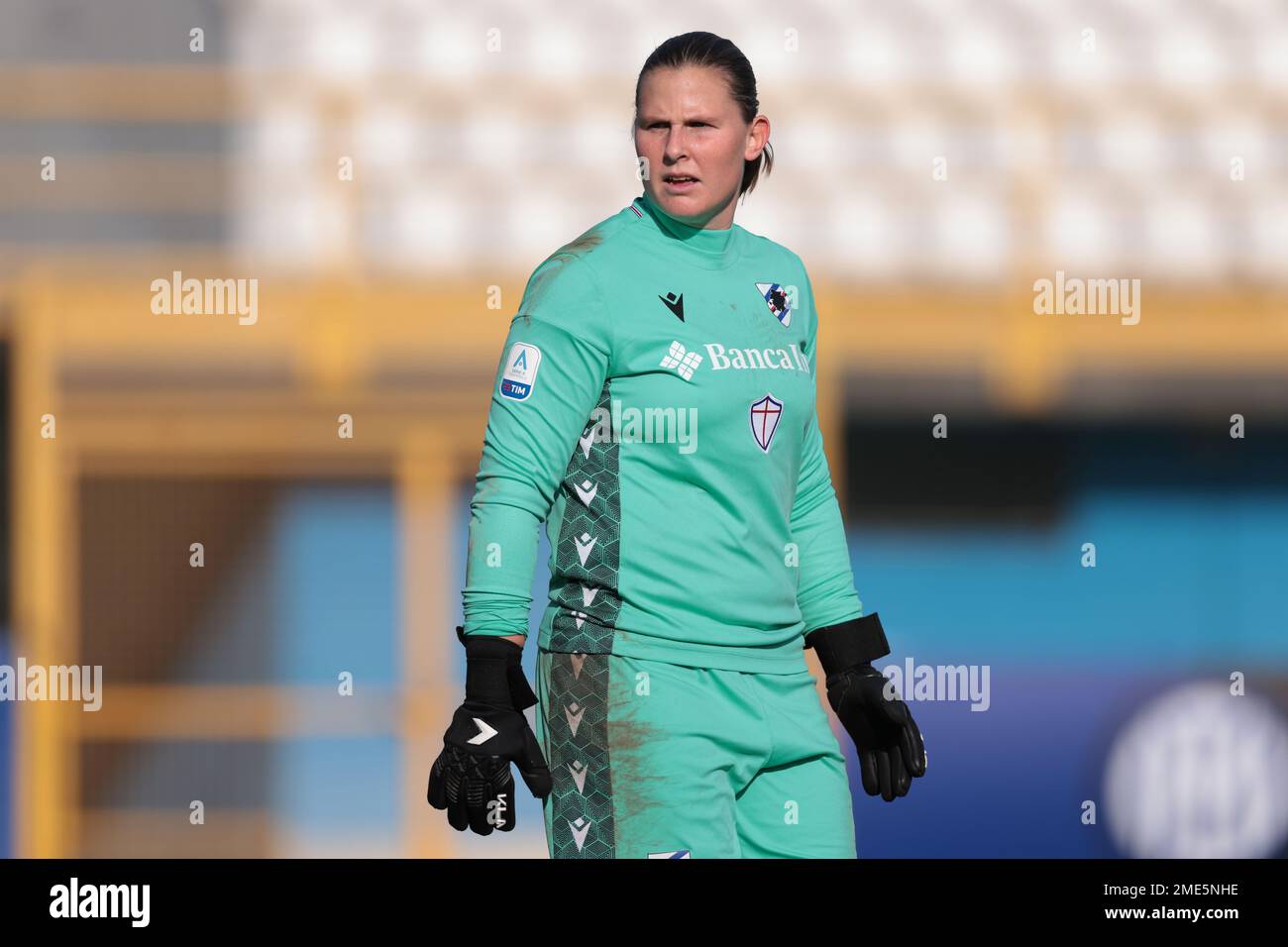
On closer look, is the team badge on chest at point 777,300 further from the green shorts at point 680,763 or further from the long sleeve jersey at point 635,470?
the green shorts at point 680,763

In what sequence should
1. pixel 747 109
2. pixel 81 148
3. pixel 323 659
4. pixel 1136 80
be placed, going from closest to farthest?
pixel 747 109 → pixel 323 659 → pixel 81 148 → pixel 1136 80

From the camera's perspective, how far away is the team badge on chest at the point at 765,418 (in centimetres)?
188

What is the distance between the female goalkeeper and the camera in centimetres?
183

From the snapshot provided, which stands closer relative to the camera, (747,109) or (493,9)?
(747,109)

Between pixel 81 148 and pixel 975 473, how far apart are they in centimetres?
348

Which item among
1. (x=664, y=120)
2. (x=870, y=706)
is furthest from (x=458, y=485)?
(x=664, y=120)

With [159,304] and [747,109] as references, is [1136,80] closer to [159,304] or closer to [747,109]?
[159,304]

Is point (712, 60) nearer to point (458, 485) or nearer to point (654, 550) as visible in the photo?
point (654, 550)

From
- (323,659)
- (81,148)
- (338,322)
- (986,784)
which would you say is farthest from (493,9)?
(986,784)

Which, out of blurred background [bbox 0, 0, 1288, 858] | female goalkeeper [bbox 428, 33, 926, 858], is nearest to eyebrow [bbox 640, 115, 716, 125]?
female goalkeeper [bbox 428, 33, 926, 858]

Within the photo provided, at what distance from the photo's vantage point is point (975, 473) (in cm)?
620

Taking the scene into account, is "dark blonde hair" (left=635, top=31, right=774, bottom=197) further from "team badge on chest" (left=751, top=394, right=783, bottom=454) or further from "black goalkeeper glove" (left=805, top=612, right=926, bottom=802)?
"black goalkeeper glove" (left=805, top=612, right=926, bottom=802)

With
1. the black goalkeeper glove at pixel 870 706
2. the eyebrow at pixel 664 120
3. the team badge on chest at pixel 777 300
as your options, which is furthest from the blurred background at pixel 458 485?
the eyebrow at pixel 664 120

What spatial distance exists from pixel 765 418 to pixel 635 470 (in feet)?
0.47
